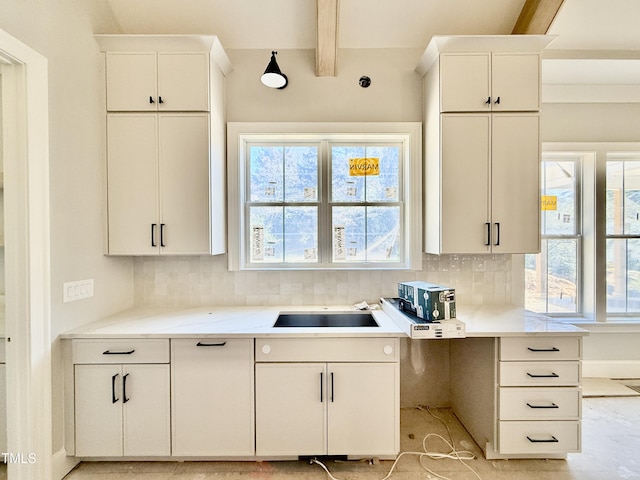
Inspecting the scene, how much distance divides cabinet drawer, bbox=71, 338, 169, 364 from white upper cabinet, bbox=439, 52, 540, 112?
2.46m

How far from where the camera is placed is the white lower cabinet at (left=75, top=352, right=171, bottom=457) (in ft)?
5.73

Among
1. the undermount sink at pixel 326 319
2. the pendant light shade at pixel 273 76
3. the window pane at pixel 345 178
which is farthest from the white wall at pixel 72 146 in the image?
the window pane at pixel 345 178

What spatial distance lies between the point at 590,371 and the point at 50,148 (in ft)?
15.0

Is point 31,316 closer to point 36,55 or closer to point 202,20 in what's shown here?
point 36,55

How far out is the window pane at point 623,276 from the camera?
293cm

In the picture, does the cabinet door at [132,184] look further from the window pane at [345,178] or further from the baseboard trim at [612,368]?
the baseboard trim at [612,368]

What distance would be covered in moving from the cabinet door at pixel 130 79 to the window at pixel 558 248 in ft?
11.2

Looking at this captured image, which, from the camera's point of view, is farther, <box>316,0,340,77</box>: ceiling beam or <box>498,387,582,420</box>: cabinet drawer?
<box>316,0,340,77</box>: ceiling beam

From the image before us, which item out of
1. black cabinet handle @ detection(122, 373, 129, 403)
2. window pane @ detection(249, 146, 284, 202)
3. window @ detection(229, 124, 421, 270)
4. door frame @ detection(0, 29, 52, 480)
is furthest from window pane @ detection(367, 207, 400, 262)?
door frame @ detection(0, 29, 52, 480)

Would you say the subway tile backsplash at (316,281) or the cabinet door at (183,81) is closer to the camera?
the cabinet door at (183,81)

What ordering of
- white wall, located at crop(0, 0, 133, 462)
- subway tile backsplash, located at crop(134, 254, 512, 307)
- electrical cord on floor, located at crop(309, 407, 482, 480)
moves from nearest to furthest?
white wall, located at crop(0, 0, 133, 462) < electrical cord on floor, located at crop(309, 407, 482, 480) < subway tile backsplash, located at crop(134, 254, 512, 307)

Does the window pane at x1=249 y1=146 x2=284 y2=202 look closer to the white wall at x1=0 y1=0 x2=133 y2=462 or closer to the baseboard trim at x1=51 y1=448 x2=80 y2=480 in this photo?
the white wall at x1=0 y1=0 x2=133 y2=462

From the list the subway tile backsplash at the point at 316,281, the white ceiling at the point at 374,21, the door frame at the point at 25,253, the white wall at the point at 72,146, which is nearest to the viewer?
the door frame at the point at 25,253

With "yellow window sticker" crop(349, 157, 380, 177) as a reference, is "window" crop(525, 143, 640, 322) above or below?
below
